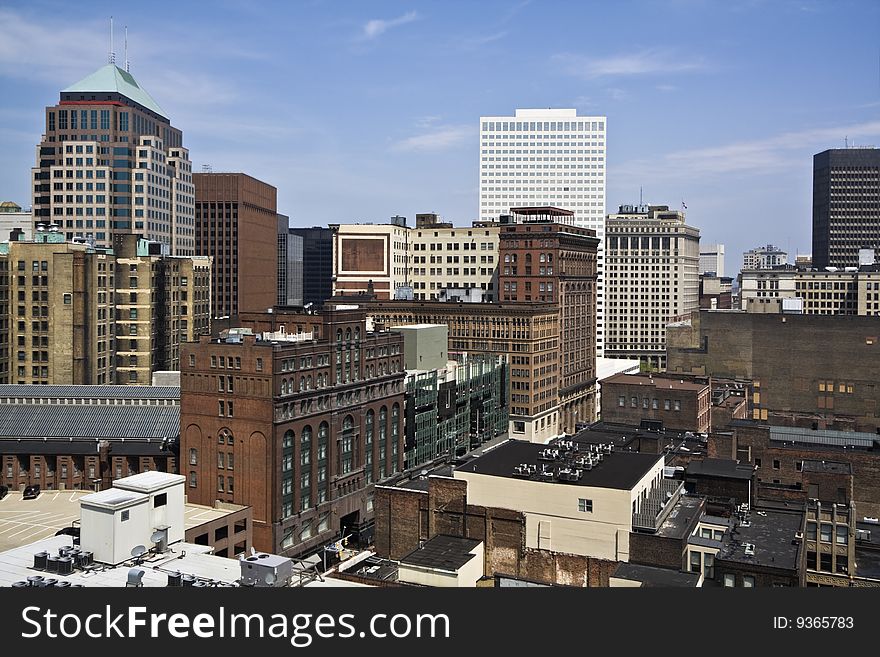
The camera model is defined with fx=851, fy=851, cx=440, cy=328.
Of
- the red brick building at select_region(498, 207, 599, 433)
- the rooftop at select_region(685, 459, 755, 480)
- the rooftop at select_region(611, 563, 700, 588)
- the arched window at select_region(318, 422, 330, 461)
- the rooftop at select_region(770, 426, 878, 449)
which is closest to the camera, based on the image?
the rooftop at select_region(611, 563, 700, 588)

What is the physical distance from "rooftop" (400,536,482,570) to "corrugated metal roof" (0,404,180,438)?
3712 centimetres

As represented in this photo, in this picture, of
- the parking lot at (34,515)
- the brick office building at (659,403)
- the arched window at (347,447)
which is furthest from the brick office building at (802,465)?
the parking lot at (34,515)

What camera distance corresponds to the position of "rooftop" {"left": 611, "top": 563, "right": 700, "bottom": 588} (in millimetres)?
50812

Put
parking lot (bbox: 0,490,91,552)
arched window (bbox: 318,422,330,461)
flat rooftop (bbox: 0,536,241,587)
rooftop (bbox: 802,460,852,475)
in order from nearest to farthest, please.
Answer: flat rooftop (bbox: 0,536,241,587) < parking lot (bbox: 0,490,91,552) < arched window (bbox: 318,422,330,461) < rooftop (bbox: 802,460,852,475)

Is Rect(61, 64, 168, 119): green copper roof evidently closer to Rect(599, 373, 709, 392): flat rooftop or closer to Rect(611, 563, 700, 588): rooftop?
Rect(599, 373, 709, 392): flat rooftop

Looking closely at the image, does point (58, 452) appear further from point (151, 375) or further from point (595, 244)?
point (595, 244)

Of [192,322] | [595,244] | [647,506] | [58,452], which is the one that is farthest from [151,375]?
[595,244]

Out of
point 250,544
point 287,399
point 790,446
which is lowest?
point 250,544

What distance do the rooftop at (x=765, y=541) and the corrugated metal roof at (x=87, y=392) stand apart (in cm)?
5938

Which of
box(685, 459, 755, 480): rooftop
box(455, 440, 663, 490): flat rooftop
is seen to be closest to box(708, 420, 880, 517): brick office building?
box(685, 459, 755, 480): rooftop

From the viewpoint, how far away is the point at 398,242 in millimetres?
168375

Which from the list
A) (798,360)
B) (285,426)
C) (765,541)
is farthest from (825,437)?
(285,426)

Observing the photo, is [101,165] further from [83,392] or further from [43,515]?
[43,515]

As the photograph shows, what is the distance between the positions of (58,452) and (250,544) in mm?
24985
